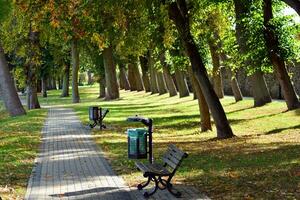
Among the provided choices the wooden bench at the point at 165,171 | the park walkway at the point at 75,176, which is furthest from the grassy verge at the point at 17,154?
the wooden bench at the point at 165,171

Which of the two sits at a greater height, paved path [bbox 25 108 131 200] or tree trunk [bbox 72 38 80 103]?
tree trunk [bbox 72 38 80 103]

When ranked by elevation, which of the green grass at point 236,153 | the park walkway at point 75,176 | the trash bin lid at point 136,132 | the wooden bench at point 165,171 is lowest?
the green grass at point 236,153

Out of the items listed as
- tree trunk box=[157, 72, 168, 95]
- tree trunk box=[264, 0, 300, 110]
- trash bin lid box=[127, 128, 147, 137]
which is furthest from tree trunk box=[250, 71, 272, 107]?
tree trunk box=[157, 72, 168, 95]

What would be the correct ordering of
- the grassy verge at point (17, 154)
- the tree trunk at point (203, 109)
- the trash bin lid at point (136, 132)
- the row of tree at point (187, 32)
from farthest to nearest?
the tree trunk at point (203, 109) < the row of tree at point (187, 32) < the trash bin lid at point (136, 132) < the grassy verge at point (17, 154)

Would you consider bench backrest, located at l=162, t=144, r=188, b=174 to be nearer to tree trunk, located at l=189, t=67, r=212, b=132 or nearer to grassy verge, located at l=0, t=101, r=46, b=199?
grassy verge, located at l=0, t=101, r=46, b=199

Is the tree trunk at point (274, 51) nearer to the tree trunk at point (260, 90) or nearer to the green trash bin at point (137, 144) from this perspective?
the tree trunk at point (260, 90)

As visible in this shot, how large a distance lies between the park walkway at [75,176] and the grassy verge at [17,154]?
0.75ft

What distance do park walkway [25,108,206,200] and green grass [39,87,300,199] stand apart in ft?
1.27

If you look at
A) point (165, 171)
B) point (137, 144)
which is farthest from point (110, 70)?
point (165, 171)

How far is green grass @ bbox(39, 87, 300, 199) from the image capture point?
10.3 metres

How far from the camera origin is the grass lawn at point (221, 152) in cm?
1052

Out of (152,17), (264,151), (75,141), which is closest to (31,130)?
(75,141)

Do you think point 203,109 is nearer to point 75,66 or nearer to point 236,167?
point 236,167

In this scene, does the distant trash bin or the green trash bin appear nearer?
the green trash bin
